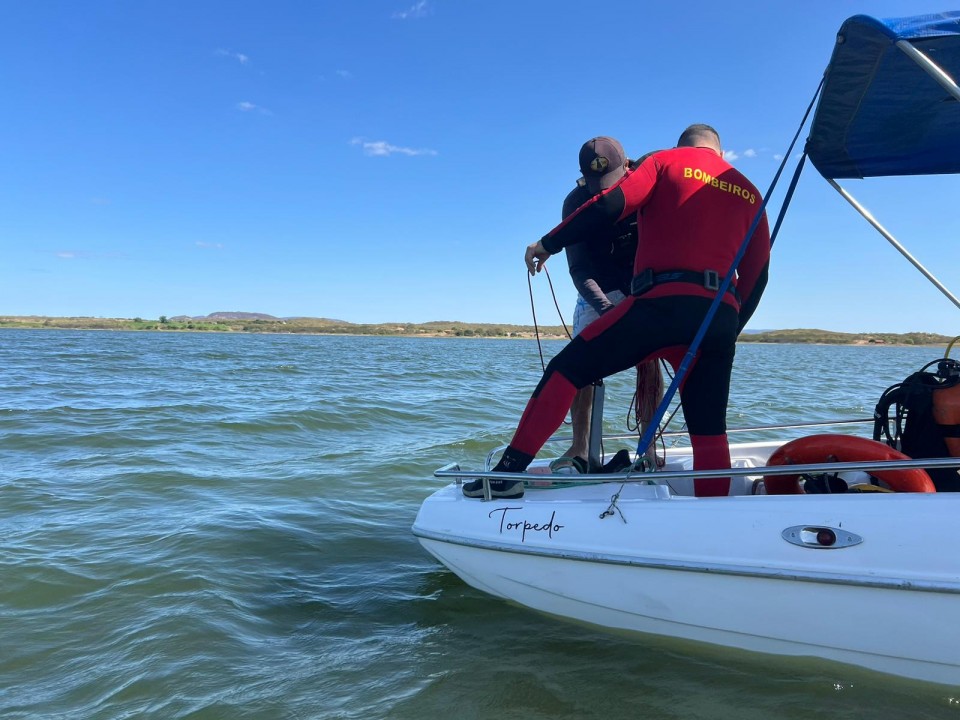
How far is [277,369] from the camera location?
2091 cm

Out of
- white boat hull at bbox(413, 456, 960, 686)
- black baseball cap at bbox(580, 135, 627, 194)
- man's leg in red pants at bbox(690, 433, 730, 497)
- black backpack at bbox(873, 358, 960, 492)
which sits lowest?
white boat hull at bbox(413, 456, 960, 686)

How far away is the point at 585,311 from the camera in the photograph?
13.8 feet

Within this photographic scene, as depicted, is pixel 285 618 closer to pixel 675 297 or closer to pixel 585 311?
pixel 585 311

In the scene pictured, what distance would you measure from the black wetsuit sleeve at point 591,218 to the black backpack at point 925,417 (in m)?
1.46

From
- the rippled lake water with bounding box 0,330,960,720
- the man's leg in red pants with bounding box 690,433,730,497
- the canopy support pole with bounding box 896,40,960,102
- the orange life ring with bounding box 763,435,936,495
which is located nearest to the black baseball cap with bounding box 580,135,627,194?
the canopy support pole with bounding box 896,40,960,102

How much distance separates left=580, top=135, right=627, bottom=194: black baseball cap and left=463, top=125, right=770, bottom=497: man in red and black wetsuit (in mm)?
194

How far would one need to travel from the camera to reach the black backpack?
9.81 feet

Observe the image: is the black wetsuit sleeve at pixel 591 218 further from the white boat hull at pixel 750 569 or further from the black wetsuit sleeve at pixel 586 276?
the white boat hull at pixel 750 569

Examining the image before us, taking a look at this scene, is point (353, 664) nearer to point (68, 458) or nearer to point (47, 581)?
point (47, 581)

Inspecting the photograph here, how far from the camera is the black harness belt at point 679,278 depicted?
10.0 ft

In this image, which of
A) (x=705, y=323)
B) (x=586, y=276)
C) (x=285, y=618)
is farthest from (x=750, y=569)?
(x=285, y=618)

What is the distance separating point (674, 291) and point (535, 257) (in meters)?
0.73

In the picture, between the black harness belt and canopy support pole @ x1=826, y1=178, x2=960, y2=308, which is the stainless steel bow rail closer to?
the black harness belt

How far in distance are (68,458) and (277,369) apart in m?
13.8
